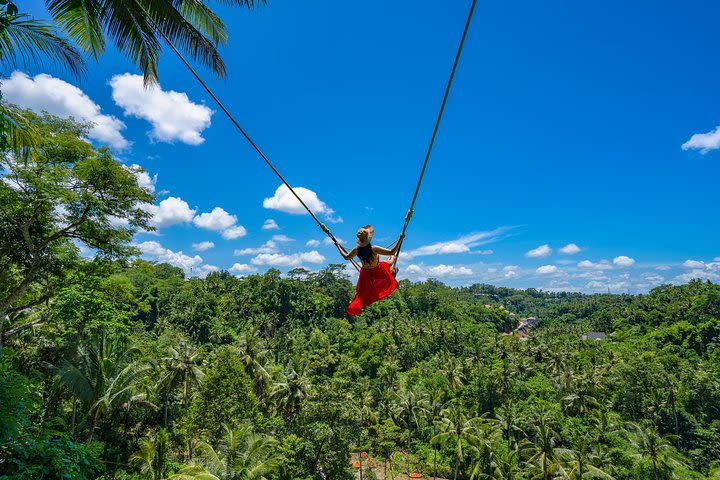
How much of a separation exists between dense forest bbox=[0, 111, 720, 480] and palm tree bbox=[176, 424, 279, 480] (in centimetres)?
8

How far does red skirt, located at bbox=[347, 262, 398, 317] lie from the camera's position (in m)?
5.24

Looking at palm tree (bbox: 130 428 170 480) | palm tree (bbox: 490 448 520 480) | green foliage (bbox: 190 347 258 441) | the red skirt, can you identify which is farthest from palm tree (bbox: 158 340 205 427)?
palm tree (bbox: 490 448 520 480)

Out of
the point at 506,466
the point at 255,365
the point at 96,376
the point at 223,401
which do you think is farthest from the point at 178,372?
the point at 506,466

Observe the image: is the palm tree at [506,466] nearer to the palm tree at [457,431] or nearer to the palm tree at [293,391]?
the palm tree at [457,431]

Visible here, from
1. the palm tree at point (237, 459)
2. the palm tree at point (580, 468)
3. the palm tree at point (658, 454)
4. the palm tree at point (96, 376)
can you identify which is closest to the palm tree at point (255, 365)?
the palm tree at point (237, 459)

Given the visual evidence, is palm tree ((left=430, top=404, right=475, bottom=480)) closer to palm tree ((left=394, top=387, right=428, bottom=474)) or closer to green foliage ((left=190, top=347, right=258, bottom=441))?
palm tree ((left=394, top=387, right=428, bottom=474))

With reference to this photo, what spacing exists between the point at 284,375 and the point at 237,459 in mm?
13388

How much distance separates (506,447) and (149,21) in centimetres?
3611

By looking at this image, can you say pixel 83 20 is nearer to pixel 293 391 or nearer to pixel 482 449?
pixel 293 391

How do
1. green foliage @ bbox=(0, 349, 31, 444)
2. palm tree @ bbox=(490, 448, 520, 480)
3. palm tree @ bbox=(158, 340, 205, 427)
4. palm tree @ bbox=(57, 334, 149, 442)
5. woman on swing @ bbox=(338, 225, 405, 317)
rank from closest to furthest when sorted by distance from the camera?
green foliage @ bbox=(0, 349, 31, 444) < woman on swing @ bbox=(338, 225, 405, 317) < palm tree @ bbox=(57, 334, 149, 442) < palm tree @ bbox=(158, 340, 205, 427) < palm tree @ bbox=(490, 448, 520, 480)

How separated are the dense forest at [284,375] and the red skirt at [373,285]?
4.21m

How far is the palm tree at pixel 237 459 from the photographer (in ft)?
41.4

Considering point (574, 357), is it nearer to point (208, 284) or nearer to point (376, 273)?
point (376, 273)

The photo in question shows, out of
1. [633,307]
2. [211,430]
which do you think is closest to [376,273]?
[211,430]
